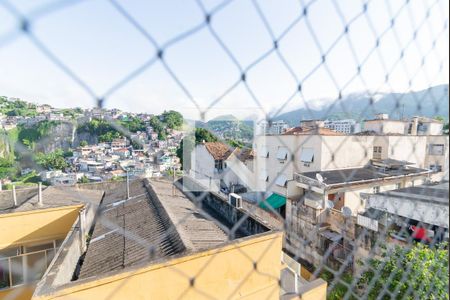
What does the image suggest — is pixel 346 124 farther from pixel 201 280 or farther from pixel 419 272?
pixel 419 272

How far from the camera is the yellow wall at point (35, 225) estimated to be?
8.92 ft

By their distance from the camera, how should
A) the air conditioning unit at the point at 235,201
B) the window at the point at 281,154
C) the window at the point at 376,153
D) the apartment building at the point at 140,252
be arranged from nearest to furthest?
the apartment building at the point at 140,252 → the air conditioning unit at the point at 235,201 → the window at the point at 376,153 → the window at the point at 281,154

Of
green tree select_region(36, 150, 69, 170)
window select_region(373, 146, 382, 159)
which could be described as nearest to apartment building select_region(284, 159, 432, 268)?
window select_region(373, 146, 382, 159)

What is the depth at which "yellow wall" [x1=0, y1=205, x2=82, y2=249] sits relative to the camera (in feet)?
8.92

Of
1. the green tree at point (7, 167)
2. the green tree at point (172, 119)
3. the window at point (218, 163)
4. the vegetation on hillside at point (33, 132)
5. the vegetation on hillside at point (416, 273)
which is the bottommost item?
the vegetation on hillside at point (416, 273)

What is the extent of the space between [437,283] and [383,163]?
419 cm

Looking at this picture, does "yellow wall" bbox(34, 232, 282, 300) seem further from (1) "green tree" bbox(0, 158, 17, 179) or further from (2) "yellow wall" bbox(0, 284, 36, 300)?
(2) "yellow wall" bbox(0, 284, 36, 300)

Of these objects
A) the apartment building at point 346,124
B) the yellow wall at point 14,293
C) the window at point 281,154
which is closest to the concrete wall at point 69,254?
the yellow wall at point 14,293

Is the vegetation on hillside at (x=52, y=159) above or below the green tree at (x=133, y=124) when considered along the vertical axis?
below

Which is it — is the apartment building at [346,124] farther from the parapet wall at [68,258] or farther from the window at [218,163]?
the window at [218,163]

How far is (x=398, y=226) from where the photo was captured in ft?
10.8

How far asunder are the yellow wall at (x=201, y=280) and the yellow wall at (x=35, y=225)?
1.84m

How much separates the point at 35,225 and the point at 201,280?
2.21m

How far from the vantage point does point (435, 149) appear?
5.77m
